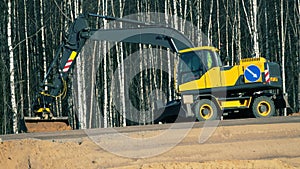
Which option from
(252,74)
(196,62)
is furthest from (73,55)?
(252,74)

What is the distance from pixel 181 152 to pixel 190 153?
178 mm

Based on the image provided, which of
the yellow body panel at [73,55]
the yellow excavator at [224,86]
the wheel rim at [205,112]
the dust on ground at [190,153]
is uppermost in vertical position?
the yellow body panel at [73,55]

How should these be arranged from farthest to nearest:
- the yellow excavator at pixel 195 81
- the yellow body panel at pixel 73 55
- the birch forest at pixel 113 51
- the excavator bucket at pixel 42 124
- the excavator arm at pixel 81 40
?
the birch forest at pixel 113 51 < the yellow body panel at pixel 73 55 < the excavator arm at pixel 81 40 < the yellow excavator at pixel 195 81 < the excavator bucket at pixel 42 124

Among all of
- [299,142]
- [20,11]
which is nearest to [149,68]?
[20,11]

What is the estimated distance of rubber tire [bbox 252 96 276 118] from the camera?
14.3 metres

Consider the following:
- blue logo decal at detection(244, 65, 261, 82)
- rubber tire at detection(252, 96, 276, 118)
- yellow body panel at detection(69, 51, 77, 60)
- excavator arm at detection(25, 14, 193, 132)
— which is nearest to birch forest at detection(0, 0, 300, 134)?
excavator arm at detection(25, 14, 193, 132)

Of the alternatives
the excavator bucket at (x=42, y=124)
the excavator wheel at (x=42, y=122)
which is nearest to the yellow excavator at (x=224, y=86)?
the excavator bucket at (x=42, y=124)

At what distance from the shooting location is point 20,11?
97.7ft

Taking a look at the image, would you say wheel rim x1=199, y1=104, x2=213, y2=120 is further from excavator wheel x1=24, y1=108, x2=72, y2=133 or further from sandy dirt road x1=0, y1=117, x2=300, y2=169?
excavator wheel x1=24, y1=108, x2=72, y2=133

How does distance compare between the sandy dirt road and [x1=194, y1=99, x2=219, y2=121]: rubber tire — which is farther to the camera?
[x1=194, y1=99, x2=219, y2=121]: rubber tire

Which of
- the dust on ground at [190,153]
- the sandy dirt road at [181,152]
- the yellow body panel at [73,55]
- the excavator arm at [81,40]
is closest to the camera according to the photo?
the dust on ground at [190,153]

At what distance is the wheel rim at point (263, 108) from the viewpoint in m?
14.3

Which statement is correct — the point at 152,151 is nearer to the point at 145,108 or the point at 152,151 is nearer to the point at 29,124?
the point at 29,124

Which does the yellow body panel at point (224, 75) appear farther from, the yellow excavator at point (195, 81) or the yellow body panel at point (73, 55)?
the yellow body panel at point (73, 55)
